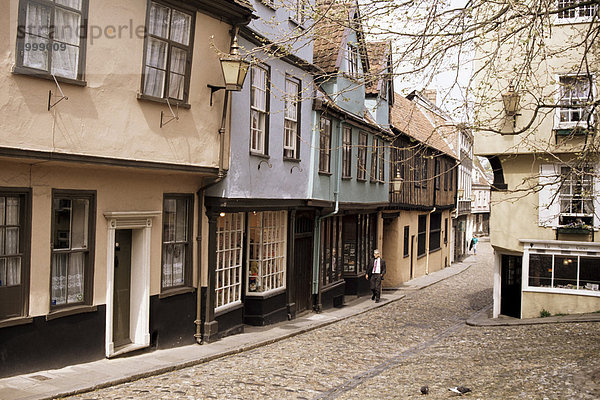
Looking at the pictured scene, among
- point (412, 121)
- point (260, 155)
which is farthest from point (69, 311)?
point (412, 121)

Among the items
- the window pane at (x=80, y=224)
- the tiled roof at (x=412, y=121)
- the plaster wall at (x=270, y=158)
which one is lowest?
the window pane at (x=80, y=224)

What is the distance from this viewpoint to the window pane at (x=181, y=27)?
36.4ft

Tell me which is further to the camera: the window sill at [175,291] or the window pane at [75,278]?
the window sill at [175,291]

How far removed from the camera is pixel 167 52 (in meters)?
11.0

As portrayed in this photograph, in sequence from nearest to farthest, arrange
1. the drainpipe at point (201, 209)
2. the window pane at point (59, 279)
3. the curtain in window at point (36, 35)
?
the curtain in window at point (36, 35), the window pane at point (59, 279), the drainpipe at point (201, 209)

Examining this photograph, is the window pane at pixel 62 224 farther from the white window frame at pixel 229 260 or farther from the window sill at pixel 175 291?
the white window frame at pixel 229 260

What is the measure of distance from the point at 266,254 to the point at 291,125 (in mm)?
3350

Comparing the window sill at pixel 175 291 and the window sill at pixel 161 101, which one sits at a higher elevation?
the window sill at pixel 161 101

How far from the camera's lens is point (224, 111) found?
40.5 feet

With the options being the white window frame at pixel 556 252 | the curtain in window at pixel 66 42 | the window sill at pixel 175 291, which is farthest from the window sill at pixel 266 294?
the curtain in window at pixel 66 42

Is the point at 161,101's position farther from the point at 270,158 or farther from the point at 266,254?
the point at 266,254

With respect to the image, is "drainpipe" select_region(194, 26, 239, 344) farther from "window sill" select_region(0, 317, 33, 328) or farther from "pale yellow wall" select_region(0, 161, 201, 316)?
"window sill" select_region(0, 317, 33, 328)

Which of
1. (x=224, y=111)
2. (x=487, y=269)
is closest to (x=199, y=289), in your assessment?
(x=224, y=111)

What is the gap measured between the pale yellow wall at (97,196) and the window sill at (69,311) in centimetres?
12
